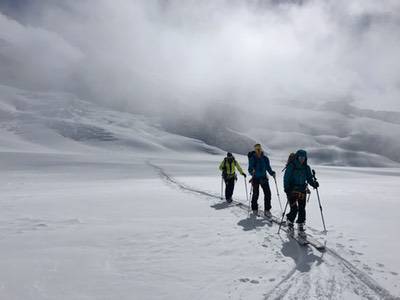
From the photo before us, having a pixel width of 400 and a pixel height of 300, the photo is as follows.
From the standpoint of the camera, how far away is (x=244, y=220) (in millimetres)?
11984

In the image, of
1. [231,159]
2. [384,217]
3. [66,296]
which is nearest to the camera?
[66,296]

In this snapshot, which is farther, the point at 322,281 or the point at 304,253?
the point at 304,253

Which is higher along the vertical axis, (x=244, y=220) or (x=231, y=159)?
(x=231, y=159)

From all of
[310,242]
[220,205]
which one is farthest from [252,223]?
[220,205]

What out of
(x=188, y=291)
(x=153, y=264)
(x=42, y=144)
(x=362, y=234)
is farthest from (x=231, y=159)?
(x=42, y=144)

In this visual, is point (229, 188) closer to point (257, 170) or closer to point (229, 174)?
point (229, 174)

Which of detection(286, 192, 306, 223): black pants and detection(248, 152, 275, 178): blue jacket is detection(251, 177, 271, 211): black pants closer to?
detection(248, 152, 275, 178): blue jacket

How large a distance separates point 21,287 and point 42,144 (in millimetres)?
147894

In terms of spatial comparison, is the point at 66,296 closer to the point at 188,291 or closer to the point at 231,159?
the point at 188,291

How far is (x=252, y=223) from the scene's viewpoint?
453 inches

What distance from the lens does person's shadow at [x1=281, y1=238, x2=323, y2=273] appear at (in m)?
7.49

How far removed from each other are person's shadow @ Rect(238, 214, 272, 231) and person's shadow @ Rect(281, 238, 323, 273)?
1726 mm

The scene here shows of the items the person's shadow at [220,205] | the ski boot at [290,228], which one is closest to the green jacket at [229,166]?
the person's shadow at [220,205]

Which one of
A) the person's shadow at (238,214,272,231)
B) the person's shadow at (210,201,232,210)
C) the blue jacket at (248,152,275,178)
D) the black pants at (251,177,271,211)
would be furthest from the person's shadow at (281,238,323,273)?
the person's shadow at (210,201,232,210)
